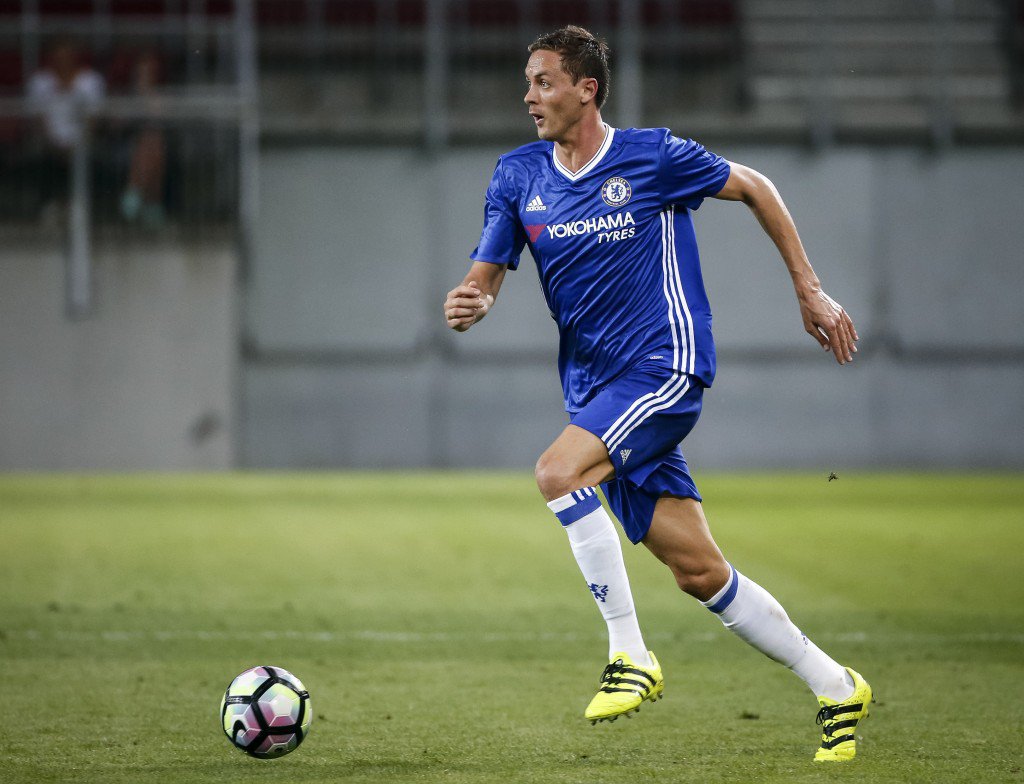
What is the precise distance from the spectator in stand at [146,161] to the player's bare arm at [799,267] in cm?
1445

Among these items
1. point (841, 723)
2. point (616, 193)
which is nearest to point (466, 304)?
point (616, 193)

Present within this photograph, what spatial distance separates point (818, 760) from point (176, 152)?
1530cm

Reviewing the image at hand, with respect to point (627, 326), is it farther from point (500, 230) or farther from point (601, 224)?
point (500, 230)

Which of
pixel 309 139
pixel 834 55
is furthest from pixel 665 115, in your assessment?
pixel 309 139

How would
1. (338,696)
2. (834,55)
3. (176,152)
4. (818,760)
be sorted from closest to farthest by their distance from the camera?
(818,760) → (338,696) → (176,152) → (834,55)

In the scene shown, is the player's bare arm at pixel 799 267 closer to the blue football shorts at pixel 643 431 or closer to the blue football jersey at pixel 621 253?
the blue football jersey at pixel 621 253

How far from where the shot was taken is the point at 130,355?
18703 millimetres

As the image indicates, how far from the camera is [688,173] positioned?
4.95m

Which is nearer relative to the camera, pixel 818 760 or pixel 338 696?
pixel 818 760

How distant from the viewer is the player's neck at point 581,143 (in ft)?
16.4

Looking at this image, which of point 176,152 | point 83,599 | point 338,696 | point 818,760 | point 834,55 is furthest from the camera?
point 834,55

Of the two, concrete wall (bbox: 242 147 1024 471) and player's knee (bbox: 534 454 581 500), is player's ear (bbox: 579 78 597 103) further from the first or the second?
concrete wall (bbox: 242 147 1024 471)

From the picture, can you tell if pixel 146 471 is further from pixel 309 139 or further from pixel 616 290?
pixel 616 290

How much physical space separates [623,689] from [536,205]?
1551mm
